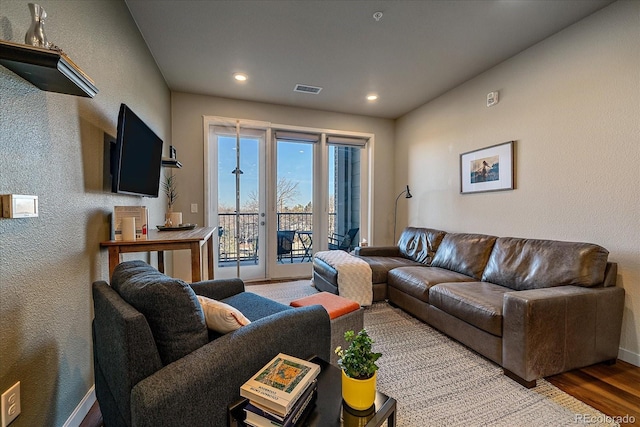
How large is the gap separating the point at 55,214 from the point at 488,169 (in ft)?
12.2

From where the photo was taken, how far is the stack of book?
2.90 feet

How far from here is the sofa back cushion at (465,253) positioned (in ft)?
9.34

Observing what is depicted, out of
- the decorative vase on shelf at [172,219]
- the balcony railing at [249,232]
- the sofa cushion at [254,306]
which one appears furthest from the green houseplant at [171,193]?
the sofa cushion at [254,306]

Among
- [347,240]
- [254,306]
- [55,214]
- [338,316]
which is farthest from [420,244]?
[55,214]

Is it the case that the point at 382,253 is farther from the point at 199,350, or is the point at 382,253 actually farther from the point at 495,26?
→ the point at 199,350

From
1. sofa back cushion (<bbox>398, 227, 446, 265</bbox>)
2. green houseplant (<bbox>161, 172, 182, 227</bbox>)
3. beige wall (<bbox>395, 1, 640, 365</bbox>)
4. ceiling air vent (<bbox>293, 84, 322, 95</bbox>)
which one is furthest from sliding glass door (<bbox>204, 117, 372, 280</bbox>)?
beige wall (<bbox>395, 1, 640, 365</bbox>)

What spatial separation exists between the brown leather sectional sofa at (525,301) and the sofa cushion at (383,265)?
0.67 ft

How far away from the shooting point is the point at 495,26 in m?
2.40

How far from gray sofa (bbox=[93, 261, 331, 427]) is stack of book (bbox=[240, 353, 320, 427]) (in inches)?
3.3

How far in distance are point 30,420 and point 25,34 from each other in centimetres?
158

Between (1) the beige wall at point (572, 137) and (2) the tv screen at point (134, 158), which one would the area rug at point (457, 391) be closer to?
(1) the beige wall at point (572, 137)

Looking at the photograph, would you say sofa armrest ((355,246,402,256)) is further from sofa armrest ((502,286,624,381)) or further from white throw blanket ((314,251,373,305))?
sofa armrest ((502,286,624,381))

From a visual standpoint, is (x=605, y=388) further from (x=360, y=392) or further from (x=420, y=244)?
(x=420, y=244)

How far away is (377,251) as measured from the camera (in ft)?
12.7
